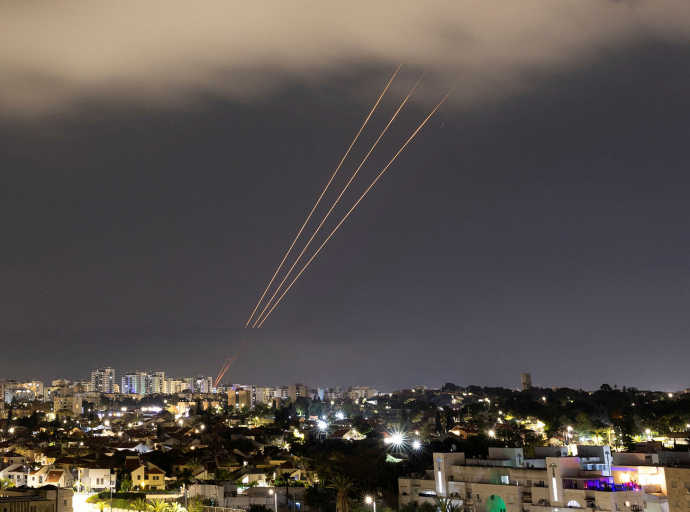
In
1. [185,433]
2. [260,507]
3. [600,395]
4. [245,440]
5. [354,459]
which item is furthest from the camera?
[600,395]

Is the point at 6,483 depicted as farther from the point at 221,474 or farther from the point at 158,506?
the point at 158,506

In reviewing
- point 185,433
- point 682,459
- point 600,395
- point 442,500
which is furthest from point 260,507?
point 600,395

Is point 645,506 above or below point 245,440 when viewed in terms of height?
below

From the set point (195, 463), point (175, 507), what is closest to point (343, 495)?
point (175, 507)

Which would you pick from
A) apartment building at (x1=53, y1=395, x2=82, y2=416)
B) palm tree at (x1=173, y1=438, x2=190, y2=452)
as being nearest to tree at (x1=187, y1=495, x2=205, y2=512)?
palm tree at (x1=173, y1=438, x2=190, y2=452)

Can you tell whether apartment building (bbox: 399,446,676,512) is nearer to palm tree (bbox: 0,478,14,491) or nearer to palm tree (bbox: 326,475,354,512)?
palm tree (bbox: 326,475,354,512)

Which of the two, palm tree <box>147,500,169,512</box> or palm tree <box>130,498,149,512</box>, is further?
palm tree <box>130,498,149,512</box>

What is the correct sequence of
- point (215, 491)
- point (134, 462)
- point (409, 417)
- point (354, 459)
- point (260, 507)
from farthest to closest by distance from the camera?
1. point (409, 417)
2. point (134, 462)
3. point (354, 459)
4. point (215, 491)
5. point (260, 507)

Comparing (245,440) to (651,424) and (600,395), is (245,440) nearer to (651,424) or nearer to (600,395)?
(651,424)
